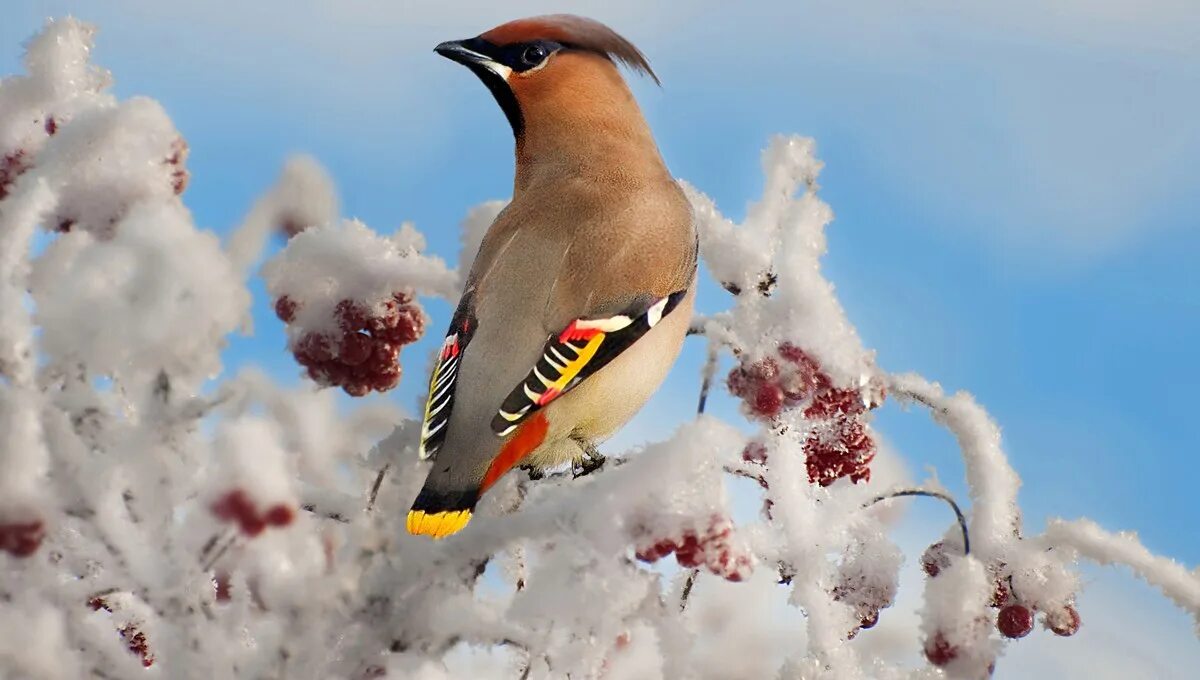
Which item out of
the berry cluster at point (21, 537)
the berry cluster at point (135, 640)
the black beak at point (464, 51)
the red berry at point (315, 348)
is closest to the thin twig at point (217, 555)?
the berry cluster at point (21, 537)

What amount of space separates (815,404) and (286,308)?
0.94 meters

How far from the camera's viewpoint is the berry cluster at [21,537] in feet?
4.85

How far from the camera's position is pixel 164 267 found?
1482 mm

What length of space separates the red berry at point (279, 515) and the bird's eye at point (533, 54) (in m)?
1.82

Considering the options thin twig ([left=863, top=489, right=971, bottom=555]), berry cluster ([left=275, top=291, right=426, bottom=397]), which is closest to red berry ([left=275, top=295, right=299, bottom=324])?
berry cluster ([left=275, top=291, right=426, bottom=397])

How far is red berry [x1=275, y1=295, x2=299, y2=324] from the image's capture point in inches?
85.8

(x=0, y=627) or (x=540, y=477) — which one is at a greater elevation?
(x=0, y=627)

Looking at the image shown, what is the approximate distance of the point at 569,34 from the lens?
3.01 m

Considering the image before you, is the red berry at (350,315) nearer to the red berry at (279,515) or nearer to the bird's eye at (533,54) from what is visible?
the red berry at (279,515)

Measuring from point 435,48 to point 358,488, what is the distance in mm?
1247

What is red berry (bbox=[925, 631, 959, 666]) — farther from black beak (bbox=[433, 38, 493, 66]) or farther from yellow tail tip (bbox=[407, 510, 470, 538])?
black beak (bbox=[433, 38, 493, 66])

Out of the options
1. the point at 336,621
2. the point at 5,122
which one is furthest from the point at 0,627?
the point at 5,122

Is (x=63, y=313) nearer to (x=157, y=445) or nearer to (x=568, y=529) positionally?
(x=157, y=445)

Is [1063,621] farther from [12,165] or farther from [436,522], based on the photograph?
[12,165]
